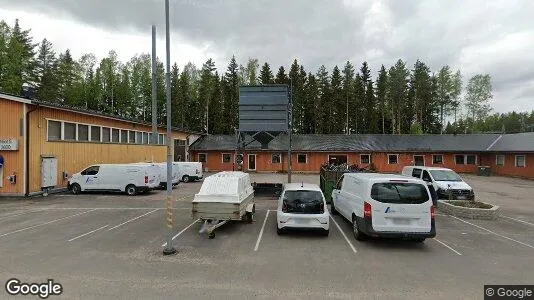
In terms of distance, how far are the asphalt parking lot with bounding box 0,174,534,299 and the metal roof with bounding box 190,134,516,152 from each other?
2725 centimetres

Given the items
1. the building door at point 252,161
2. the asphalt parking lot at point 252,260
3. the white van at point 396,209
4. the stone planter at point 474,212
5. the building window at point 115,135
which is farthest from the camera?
the building door at point 252,161

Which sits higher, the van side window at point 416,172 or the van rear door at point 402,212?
the van side window at point 416,172

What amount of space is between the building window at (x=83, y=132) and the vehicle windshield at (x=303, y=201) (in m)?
19.3

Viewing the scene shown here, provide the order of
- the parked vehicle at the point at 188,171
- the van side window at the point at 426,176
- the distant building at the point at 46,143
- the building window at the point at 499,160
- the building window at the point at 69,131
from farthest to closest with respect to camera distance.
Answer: the building window at the point at 499,160 → the parked vehicle at the point at 188,171 → the building window at the point at 69,131 → the distant building at the point at 46,143 → the van side window at the point at 426,176

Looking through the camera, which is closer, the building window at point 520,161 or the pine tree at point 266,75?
the building window at point 520,161

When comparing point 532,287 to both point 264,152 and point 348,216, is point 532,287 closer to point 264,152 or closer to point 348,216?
point 348,216

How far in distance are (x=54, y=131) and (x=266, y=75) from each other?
4361 cm

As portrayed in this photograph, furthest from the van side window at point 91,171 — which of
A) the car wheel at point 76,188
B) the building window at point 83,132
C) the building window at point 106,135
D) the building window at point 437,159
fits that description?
the building window at point 437,159

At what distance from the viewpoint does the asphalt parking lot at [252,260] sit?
21.9ft

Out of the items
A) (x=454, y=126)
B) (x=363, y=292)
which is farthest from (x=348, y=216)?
(x=454, y=126)

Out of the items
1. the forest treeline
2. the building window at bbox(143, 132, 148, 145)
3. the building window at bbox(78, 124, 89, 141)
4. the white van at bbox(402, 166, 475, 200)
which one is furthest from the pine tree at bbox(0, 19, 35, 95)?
the white van at bbox(402, 166, 475, 200)

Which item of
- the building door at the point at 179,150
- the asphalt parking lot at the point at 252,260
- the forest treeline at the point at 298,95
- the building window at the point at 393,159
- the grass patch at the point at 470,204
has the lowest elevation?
the asphalt parking lot at the point at 252,260

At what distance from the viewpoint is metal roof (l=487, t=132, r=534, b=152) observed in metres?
34.6

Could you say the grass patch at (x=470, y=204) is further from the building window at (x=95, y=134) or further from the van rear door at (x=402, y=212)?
the building window at (x=95, y=134)
